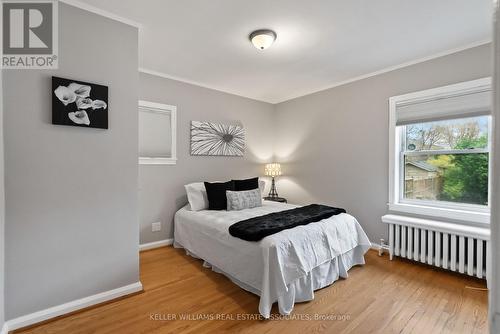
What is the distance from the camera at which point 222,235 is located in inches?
101

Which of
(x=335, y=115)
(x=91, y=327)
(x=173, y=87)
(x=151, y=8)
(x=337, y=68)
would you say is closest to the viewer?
(x=91, y=327)

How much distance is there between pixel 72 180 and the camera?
1995 mm

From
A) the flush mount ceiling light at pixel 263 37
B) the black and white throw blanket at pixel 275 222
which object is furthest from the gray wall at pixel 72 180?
the flush mount ceiling light at pixel 263 37

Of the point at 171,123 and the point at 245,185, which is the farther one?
the point at 245,185

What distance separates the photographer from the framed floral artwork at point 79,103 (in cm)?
192

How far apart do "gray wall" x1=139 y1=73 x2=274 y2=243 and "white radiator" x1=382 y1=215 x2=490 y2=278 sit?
245cm

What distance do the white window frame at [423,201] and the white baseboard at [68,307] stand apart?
3.20m

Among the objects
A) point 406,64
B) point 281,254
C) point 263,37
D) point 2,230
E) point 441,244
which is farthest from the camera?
point 406,64

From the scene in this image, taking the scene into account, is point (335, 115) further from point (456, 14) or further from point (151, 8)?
point (151, 8)

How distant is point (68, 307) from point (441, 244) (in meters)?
3.66

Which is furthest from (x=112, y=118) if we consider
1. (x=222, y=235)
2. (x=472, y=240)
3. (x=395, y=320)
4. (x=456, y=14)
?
(x=472, y=240)

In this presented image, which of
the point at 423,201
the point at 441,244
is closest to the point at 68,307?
the point at 441,244

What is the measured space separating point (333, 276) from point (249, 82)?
Result: 287 centimetres

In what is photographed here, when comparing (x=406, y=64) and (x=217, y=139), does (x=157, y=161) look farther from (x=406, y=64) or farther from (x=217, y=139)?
(x=406, y=64)
